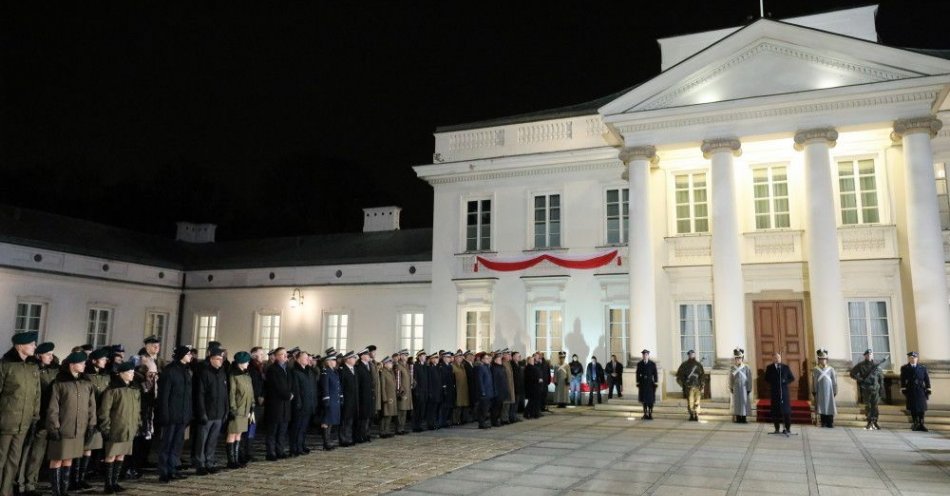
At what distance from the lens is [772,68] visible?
16.9 metres

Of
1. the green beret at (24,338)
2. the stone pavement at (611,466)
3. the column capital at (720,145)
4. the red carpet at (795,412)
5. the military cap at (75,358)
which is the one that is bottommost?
the stone pavement at (611,466)

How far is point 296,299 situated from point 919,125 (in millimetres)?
20079

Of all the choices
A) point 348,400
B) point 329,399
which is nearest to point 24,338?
point 329,399

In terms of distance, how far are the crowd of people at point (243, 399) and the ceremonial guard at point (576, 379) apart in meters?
1.00

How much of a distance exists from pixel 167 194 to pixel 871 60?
146 ft

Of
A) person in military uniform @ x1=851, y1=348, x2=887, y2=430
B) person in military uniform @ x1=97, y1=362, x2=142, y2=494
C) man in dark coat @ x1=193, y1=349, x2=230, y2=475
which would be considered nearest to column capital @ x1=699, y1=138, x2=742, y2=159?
person in military uniform @ x1=851, y1=348, x2=887, y2=430

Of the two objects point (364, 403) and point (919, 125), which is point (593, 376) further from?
point (919, 125)

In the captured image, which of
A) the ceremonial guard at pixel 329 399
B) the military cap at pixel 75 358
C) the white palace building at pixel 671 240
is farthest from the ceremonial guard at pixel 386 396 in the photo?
the white palace building at pixel 671 240

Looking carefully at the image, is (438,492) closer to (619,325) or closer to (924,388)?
(924,388)

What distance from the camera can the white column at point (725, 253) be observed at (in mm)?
16156

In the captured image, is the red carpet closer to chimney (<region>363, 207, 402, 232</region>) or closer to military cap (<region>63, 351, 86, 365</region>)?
military cap (<region>63, 351, 86, 365</region>)

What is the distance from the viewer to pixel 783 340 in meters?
17.2

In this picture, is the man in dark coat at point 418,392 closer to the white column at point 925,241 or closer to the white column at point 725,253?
the white column at point 725,253

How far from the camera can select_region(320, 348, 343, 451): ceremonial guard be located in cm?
1115
